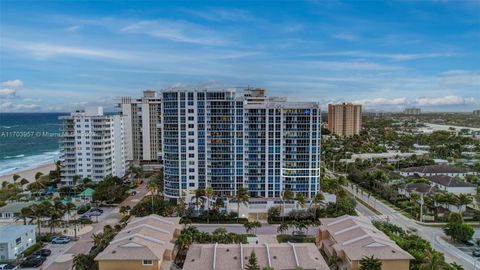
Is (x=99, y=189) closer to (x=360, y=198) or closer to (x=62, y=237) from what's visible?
(x=62, y=237)

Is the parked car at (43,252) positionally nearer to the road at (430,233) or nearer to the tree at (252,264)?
the tree at (252,264)

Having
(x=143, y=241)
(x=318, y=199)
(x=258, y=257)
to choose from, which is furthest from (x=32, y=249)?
(x=318, y=199)

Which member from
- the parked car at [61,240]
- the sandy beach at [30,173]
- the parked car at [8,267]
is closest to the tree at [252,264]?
the parked car at [8,267]

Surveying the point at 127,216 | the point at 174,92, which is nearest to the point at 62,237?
the point at 127,216

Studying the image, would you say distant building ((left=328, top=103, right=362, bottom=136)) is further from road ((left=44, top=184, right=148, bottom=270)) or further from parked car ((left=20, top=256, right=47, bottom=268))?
parked car ((left=20, top=256, right=47, bottom=268))

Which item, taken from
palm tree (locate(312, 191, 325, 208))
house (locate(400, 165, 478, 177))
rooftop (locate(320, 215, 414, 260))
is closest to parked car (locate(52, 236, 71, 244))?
rooftop (locate(320, 215, 414, 260))

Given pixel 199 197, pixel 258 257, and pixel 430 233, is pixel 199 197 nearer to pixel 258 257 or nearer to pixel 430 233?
pixel 258 257
